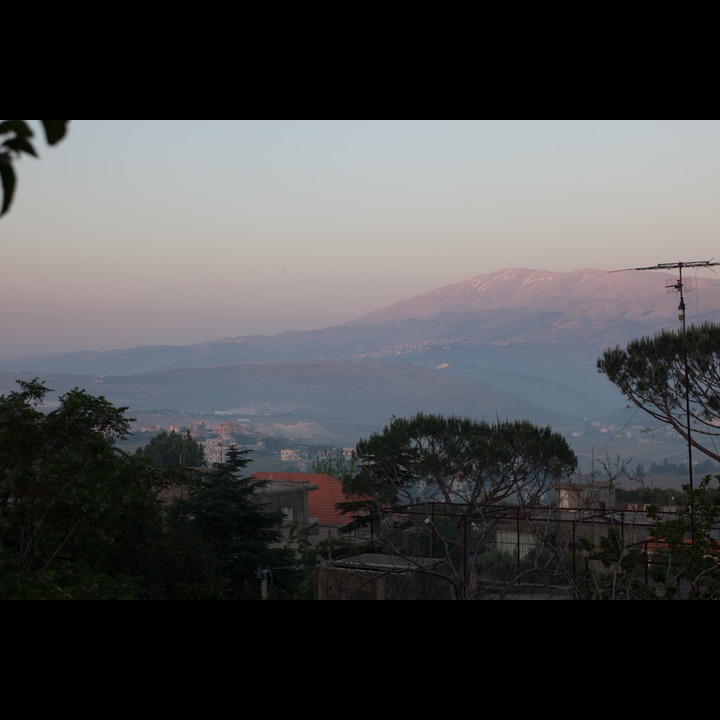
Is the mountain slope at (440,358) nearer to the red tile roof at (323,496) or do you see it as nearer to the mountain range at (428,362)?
the mountain range at (428,362)

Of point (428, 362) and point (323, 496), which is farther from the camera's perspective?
point (428, 362)

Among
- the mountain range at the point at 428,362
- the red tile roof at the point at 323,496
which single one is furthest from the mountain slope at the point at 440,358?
the red tile roof at the point at 323,496

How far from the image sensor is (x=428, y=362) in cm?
14662

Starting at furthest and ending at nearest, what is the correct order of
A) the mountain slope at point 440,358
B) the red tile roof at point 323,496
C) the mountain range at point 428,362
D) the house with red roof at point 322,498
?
the mountain slope at point 440,358 < the mountain range at point 428,362 < the red tile roof at point 323,496 < the house with red roof at point 322,498

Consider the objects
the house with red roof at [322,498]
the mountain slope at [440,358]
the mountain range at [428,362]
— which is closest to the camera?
the house with red roof at [322,498]

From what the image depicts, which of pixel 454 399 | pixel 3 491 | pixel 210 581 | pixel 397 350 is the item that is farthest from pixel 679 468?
pixel 397 350

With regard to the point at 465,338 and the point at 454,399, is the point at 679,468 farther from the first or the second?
the point at 465,338

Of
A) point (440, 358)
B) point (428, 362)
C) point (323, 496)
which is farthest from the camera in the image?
point (440, 358)

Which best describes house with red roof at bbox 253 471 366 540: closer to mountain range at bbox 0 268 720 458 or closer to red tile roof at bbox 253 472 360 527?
red tile roof at bbox 253 472 360 527

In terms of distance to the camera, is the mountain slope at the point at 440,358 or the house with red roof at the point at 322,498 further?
the mountain slope at the point at 440,358

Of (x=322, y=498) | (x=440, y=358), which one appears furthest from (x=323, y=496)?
(x=440, y=358)

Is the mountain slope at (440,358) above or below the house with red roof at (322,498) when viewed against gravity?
above

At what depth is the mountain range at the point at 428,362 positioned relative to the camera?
336ft

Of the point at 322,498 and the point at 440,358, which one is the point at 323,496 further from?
the point at 440,358
